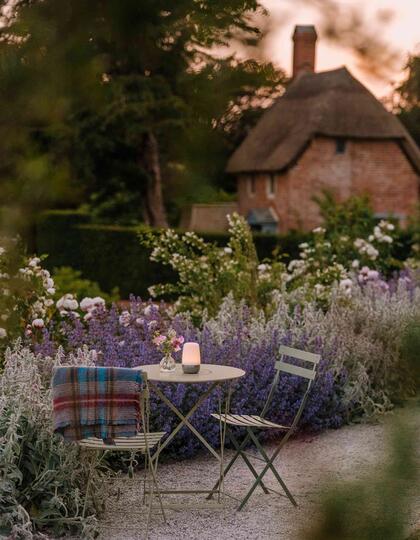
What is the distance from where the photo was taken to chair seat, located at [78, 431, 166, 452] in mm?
4556

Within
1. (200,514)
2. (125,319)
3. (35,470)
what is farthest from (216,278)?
(35,470)

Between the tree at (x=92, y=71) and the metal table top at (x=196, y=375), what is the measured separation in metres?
3.98

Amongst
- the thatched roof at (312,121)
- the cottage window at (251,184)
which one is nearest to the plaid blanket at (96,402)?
the thatched roof at (312,121)

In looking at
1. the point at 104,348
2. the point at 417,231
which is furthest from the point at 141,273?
the point at 104,348

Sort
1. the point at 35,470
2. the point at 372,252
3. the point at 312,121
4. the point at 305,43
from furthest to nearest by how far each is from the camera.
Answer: the point at 372,252, the point at 35,470, the point at 312,121, the point at 305,43

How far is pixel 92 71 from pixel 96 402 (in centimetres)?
361

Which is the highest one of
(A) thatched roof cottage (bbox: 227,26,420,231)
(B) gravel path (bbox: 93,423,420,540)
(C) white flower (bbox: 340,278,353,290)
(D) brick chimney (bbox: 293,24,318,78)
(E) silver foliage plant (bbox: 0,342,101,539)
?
(D) brick chimney (bbox: 293,24,318,78)

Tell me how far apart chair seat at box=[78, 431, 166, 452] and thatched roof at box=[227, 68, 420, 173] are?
301cm

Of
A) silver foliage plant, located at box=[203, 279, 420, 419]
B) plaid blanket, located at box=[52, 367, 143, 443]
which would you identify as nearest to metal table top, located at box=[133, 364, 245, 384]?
plaid blanket, located at box=[52, 367, 143, 443]

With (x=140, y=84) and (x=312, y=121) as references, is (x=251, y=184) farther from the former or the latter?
(x=140, y=84)

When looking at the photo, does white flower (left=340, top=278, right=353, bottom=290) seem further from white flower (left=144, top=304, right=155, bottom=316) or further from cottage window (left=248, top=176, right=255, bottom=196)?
cottage window (left=248, top=176, right=255, bottom=196)

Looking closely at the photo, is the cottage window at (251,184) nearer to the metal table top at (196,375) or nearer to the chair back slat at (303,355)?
the metal table top at (196,375)

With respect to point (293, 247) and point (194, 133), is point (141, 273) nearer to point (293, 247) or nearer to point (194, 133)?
point (293, 247)

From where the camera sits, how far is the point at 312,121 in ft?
4.32
